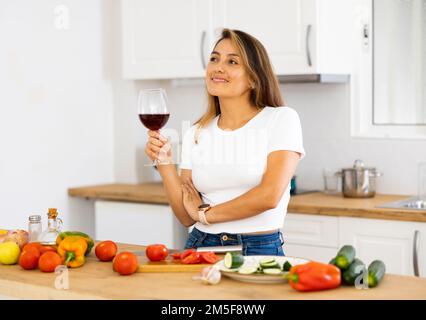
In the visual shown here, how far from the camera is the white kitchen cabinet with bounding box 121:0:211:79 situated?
14.3 feet

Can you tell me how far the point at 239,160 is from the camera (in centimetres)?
272

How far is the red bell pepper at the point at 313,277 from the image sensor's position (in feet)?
6.52

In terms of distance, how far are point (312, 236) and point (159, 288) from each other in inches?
72.2

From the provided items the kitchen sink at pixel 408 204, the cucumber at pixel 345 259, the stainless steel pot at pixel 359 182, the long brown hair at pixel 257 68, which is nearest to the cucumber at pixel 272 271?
the cucumber at pixel 345 259

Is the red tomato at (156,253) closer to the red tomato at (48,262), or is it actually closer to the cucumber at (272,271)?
the red tomato at (48,262)

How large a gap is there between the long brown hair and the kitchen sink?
1.07 meters

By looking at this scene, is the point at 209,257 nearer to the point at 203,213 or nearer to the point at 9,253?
the point at 203,213

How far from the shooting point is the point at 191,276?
7.34 ft

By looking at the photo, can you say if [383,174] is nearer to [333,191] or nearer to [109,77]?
[333,191]

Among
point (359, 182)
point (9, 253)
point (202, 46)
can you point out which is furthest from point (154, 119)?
point (202, 46)

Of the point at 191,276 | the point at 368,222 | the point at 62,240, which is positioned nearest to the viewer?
the point at 191,276

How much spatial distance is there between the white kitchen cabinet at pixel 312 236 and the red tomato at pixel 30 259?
1757mm

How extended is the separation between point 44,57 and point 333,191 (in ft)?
5.79
